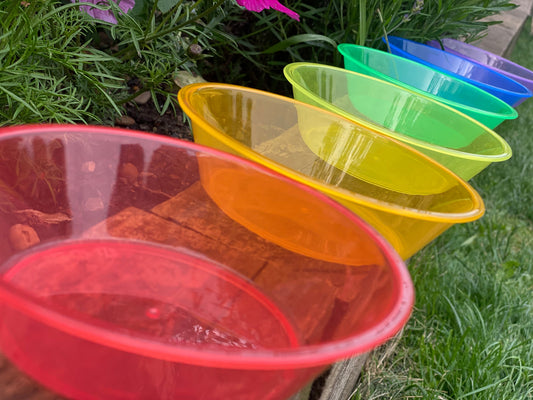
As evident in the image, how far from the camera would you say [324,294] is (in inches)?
16.2

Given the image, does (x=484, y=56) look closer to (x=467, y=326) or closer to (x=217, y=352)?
(x=467, y=326)

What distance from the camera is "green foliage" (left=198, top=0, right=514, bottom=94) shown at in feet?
3.81

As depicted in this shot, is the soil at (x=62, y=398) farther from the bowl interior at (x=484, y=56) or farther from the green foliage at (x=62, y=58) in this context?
the bowl interior at (x=484, y=56)

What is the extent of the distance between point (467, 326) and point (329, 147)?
0.58 metres

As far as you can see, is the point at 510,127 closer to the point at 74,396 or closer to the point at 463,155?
the point at 463,155

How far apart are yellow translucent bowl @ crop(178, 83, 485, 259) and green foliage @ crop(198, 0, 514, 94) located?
0.47 metres

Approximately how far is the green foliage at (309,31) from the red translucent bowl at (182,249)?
67 cm

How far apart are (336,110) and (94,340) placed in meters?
0.46

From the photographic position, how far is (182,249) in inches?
19.0

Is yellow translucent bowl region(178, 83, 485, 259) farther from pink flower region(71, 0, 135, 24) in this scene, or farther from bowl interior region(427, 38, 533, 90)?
bowl interior region(427, 38, 533, 90)

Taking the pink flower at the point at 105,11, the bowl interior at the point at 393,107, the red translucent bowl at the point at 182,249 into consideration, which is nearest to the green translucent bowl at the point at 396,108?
the bowl interior at the point at 393,107

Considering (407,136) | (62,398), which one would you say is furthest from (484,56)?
(62,398)

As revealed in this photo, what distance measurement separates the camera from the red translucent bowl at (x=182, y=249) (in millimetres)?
358

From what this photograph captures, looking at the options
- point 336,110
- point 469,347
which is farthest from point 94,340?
point 469,347
